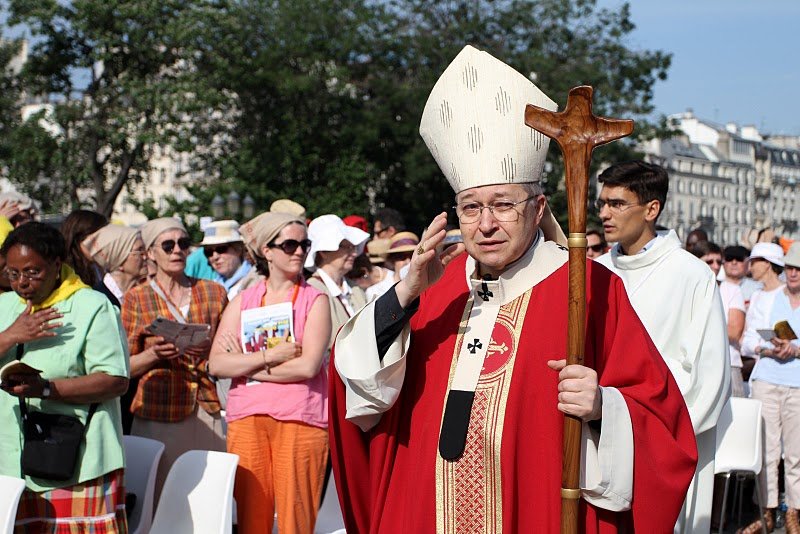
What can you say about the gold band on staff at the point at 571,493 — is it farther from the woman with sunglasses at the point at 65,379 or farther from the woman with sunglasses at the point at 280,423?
the woman with sunglasses at the point at 280,423

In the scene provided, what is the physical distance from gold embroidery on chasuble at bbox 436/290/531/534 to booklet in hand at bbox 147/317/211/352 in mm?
3032

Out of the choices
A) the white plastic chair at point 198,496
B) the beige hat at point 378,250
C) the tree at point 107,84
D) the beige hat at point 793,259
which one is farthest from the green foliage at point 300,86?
the white plastic chair at point 198,496

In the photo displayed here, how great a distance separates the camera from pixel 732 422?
8.08 meters

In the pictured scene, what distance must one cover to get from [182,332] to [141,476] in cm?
80

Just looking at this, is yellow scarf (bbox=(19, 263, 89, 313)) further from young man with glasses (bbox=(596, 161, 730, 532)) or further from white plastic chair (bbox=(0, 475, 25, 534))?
young man with glasses (bbox=(596, 161, 730, 532))

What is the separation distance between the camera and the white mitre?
374 centimetres

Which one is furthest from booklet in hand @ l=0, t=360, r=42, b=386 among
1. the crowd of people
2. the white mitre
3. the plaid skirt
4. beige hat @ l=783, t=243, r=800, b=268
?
beige hat @ l=783, t=243, r=800, b=268

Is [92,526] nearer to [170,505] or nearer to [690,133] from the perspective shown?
[170,505]

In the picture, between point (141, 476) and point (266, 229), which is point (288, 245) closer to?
point (266, 229)

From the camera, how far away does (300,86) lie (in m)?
39.1

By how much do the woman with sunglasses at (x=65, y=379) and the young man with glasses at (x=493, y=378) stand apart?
172 cm

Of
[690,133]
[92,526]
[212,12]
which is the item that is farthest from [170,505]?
[690,133]

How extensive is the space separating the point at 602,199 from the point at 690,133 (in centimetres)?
12460

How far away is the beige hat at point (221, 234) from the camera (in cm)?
978
